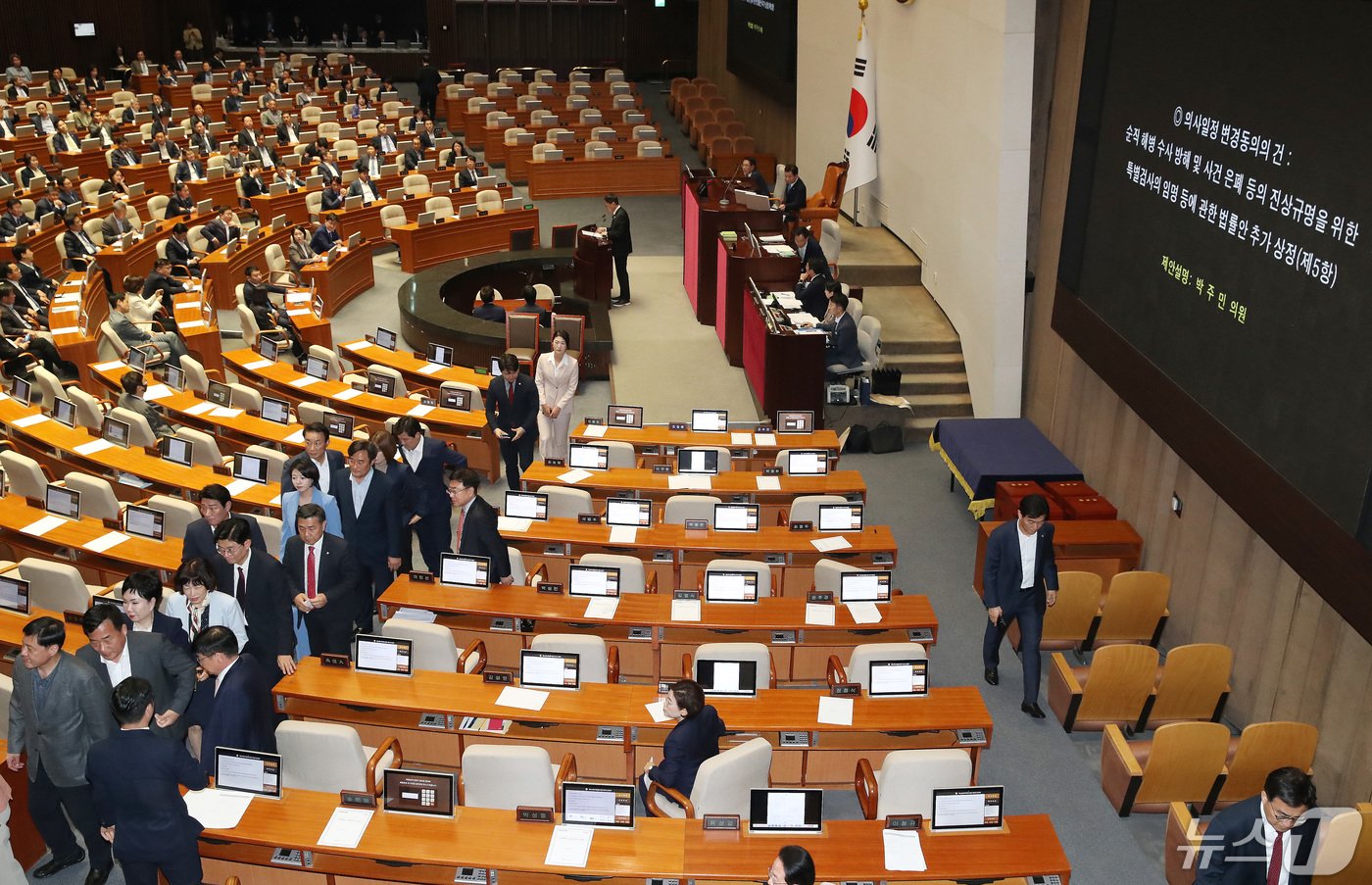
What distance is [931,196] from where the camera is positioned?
43.2ft

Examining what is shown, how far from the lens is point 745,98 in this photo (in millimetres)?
24453

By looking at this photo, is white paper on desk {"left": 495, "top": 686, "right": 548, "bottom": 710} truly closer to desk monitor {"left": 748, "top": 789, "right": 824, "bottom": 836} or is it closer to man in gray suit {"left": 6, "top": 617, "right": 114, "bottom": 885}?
desk monitor {"left": 748, "top": 789, "right": 824, "bottom": 836}

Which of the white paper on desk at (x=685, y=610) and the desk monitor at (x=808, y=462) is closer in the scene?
the white paper on desk at (x=685, y=610)

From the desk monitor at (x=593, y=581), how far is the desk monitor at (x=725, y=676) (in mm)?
1297

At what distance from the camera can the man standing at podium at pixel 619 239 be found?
1509 centimetres

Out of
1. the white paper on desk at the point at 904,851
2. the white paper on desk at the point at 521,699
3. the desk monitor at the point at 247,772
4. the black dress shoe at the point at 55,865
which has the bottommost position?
the black dress shoe at the point at 55,865

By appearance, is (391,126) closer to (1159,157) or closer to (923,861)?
(1159,157)

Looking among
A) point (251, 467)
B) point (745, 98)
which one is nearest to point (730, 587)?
point (251, 467)

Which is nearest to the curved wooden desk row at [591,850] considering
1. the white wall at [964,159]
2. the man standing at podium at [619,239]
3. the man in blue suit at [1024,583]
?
the man in blue suit at [1024,583]

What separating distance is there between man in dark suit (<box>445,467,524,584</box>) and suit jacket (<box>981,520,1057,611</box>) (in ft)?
10.2

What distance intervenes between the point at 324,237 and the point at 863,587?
11.3m

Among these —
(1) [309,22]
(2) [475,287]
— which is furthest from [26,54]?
(2) [475,287]

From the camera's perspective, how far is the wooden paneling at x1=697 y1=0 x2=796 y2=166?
69.7ft

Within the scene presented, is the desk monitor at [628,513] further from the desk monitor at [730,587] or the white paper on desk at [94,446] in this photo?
the white paper on desk at [94,446]
